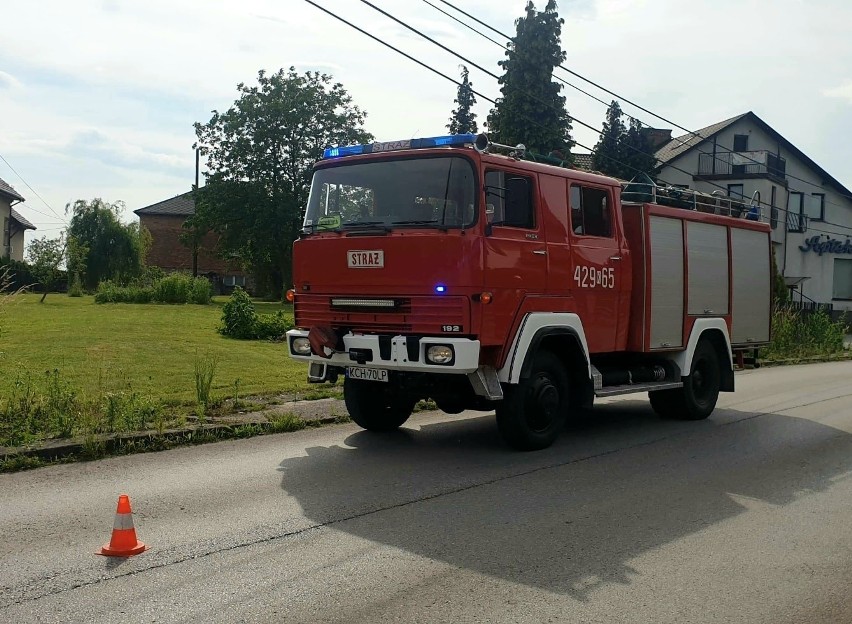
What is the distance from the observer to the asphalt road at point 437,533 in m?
4.71

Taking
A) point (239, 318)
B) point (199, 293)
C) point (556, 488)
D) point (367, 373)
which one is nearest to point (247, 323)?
point (239, 318)

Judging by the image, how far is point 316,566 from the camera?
207 inches

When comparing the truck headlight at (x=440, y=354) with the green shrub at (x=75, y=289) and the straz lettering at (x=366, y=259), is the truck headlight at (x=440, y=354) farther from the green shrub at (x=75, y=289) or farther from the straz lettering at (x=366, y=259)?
the green shrub at (x=75, y=289)

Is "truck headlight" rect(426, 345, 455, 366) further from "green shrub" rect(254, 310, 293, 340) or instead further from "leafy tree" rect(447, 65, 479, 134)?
"leafy tree" rect(447, 65, 479, 134)

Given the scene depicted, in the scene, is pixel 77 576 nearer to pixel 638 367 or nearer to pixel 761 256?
pixel 638 367

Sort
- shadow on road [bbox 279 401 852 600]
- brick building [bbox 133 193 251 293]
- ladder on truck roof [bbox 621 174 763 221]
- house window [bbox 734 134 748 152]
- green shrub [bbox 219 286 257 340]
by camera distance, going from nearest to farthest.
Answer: shadow on road [bbox 279 401 852 600], ladder on truck roof [bbox 621 174 763 221], green shrub [bbox 219 286 257 340], house window [bbox 734 134 748 152], brick building [bbox 133 193 251 293]

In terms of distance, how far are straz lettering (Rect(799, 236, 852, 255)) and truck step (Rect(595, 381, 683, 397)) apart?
147 ft

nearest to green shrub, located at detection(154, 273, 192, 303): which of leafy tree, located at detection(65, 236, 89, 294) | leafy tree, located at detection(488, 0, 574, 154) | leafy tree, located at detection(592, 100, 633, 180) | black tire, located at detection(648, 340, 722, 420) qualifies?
leafy tree, located at detection(65, 236, 89, 294)

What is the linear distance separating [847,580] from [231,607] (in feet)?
11.8

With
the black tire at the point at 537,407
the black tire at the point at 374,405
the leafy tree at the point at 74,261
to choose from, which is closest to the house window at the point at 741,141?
the leafy tree at the point at 74,261

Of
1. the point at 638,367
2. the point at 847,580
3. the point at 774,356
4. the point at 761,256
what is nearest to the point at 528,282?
the point at 638,367

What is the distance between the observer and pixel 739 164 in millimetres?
47188

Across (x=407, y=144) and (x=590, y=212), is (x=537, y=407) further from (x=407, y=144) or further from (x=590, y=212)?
Result: (x=407, y=144)

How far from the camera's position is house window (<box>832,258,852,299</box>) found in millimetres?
53125
